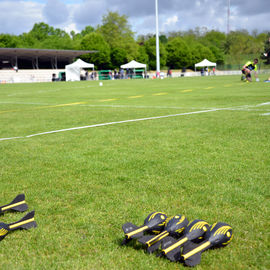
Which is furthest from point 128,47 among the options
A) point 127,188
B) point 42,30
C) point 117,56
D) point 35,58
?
point 127,188

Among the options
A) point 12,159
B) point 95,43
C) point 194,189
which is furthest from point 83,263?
point 95,43

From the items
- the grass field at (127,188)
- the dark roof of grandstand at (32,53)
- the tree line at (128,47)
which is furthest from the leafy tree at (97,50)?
the grass field at (127,188)

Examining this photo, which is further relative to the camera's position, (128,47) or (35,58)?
(128,47)

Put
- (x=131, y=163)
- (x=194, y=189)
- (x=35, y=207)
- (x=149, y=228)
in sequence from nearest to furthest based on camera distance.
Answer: (x=149, y=228)
(x=35, y=207)
(x=194, y=189)
(x=131, y=163)

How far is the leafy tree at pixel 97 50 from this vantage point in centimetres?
8531

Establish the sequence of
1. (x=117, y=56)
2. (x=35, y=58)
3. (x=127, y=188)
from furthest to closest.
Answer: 1. (x=117, y=56)
2. (x=35, y=58)
3. (x=127, y=188)

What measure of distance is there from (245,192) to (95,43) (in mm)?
88491

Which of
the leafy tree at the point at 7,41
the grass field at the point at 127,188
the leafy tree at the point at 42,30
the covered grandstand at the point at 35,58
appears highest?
the leafy tree at the point at 42,30

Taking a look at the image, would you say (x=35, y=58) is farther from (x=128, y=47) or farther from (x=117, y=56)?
(x=128, y=47)

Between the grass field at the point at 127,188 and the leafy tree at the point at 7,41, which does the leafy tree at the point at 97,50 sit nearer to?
the leafy tree at the point at 7,41

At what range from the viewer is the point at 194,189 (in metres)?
3.70

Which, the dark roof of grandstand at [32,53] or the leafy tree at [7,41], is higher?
the leafy tree at [7,41]

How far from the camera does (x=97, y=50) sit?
3383 inches

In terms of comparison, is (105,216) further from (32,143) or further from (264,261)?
(32,143)
